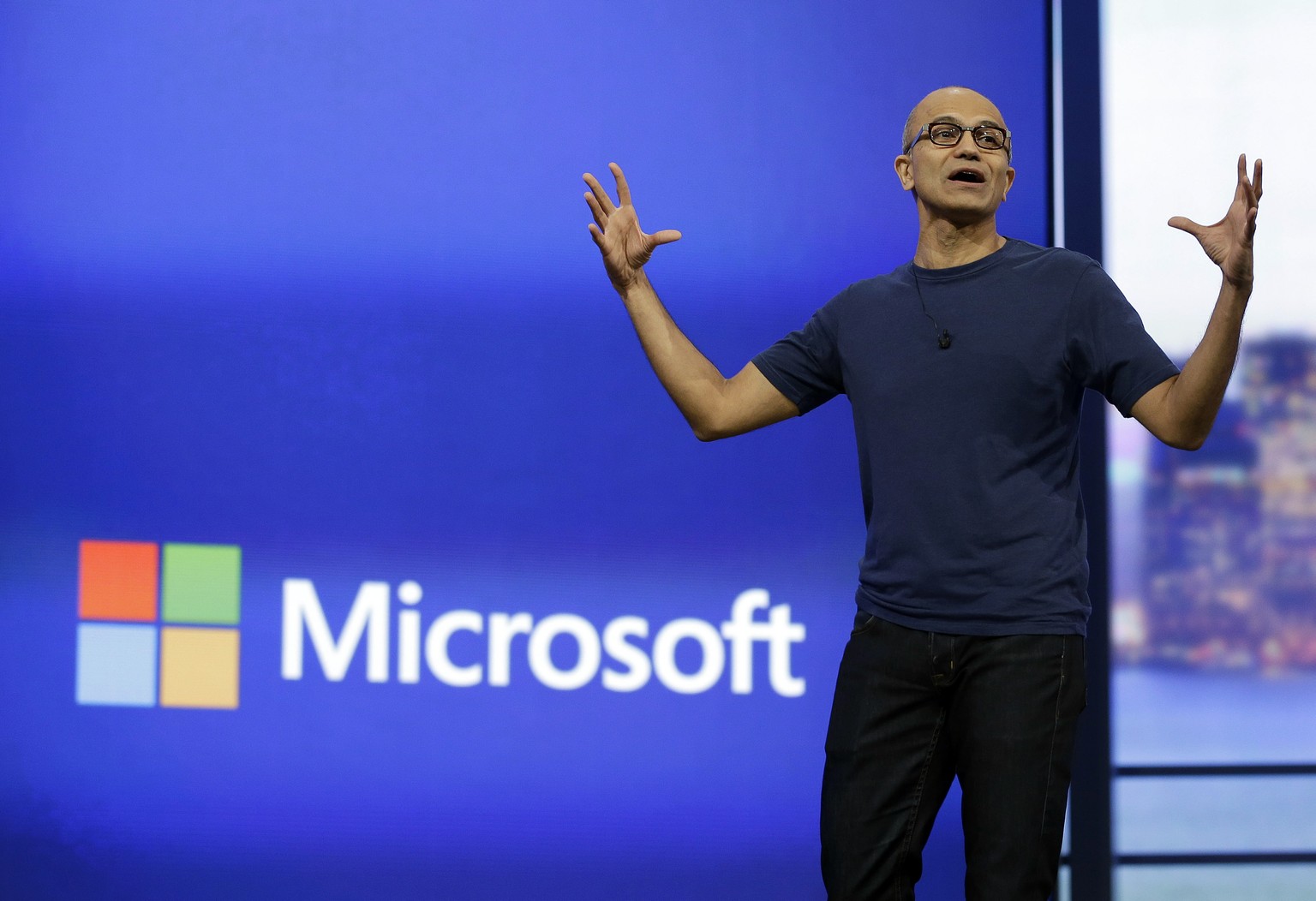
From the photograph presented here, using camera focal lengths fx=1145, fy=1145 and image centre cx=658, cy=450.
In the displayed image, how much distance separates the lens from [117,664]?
2.32 m

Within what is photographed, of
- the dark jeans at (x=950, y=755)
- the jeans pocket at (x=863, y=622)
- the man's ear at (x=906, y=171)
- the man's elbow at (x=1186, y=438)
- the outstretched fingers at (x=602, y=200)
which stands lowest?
the dark jeans at (x=950, y=755)

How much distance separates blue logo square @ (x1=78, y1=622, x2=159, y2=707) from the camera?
2309 mm

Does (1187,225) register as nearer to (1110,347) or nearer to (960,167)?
(1110,347)

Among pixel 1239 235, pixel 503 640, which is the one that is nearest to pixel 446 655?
pixel 503 640

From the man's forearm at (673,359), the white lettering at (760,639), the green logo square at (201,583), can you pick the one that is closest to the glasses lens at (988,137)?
the man's forearm at (673,359)

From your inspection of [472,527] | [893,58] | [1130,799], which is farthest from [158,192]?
[1130,799]

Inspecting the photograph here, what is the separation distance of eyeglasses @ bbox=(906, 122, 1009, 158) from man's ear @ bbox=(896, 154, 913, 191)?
7cm

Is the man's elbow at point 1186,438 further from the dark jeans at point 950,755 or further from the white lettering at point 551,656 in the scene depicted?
the white lettering at point 551,656

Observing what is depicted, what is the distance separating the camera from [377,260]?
2268mm

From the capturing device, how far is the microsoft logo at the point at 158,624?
229 cm

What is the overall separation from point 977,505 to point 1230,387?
45.0 inches

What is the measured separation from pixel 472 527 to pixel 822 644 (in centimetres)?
71

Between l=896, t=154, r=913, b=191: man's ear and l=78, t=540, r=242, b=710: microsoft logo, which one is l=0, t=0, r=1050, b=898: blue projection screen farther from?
l=896, t=154, r=913, b=191: man's ear

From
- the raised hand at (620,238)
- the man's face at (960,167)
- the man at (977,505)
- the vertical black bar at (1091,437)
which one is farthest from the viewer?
the vertical black bar at (1091,437)
